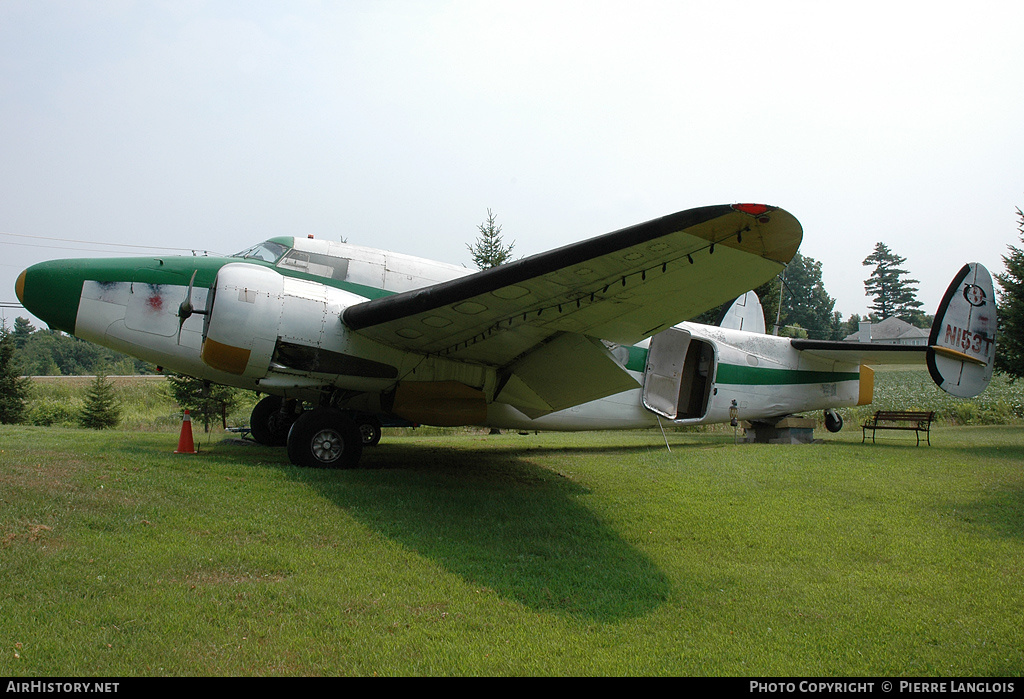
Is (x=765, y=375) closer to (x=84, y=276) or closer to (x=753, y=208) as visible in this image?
(x=753, y=208)

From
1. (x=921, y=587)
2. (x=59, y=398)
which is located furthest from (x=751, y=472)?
(x=59, y=398)

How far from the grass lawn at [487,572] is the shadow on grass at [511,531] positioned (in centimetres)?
3

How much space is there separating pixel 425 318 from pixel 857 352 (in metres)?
11.0

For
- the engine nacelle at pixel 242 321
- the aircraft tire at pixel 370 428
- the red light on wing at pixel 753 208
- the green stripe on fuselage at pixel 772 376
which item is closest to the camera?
the red light on wing at pixel 753 208

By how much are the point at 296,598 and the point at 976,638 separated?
4.35 m

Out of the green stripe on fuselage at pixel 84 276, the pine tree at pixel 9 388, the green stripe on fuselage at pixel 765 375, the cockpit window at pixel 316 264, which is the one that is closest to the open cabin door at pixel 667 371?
the green stripe on fuselage at pixel 765 375

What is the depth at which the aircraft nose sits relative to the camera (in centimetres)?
780

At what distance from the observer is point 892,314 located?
93250mm

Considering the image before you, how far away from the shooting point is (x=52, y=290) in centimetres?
781

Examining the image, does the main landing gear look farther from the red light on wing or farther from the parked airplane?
the red light on wing

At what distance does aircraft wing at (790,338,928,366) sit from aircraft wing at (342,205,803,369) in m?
7.92

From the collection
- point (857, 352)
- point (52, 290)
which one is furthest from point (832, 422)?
point (52, 290)

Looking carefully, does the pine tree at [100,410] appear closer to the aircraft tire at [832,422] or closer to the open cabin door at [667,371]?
the open cabin door at [667,371]

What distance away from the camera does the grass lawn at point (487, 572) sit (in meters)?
3.39
